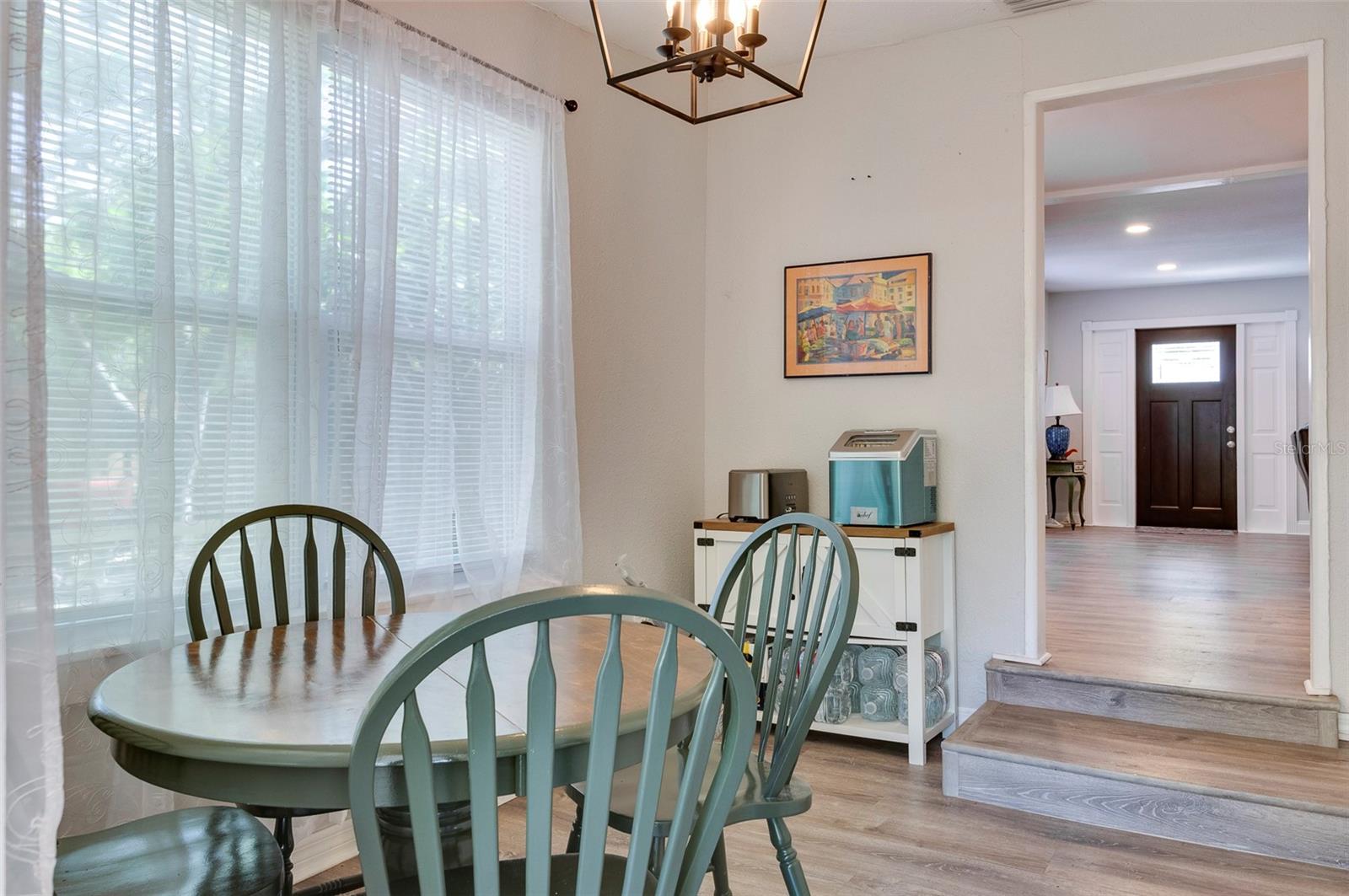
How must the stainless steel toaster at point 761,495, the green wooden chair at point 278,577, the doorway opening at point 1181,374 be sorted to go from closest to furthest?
the green wooden chair at point 278,577 → the doorway opening at point 1181,374 → the stainless steel toaster at point 761,495

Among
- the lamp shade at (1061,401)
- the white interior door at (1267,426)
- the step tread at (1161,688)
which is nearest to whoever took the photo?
the step tread at (1161,688)

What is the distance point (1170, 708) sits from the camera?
3.15 m

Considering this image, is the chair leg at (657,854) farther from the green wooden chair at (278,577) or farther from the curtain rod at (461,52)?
the curtain rod at (461,52)

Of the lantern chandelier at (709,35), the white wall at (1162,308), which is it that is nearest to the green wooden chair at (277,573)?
the lantern chandelier at (709,35)

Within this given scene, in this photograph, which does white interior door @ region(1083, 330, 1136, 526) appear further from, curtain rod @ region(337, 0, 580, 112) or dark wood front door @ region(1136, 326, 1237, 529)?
curtain rod @ region(337, 0, 580, 112)

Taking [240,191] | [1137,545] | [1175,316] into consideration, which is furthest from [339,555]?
[1175,316]

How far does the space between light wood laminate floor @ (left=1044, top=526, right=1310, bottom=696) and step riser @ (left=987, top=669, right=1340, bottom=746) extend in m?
0.07

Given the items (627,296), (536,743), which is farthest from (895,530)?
(536,743)

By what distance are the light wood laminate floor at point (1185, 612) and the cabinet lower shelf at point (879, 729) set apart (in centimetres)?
49

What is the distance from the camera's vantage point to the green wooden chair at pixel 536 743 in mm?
964

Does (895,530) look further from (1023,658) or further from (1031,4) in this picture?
(1031,4)

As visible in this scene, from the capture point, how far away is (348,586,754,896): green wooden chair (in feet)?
3.16

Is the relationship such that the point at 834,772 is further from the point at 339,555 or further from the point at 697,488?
the point at 339,555

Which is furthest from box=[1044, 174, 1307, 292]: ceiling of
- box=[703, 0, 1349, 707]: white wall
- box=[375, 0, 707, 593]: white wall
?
box=[375, 0, 707, 593]: white wall
